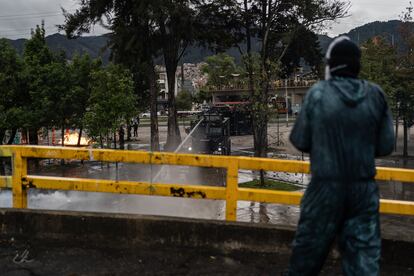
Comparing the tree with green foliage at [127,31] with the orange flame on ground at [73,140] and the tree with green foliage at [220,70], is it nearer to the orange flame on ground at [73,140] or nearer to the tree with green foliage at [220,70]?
the orange flame on ground at [73,140]

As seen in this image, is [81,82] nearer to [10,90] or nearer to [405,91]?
[10,90]

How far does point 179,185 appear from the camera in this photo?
5.39 meters


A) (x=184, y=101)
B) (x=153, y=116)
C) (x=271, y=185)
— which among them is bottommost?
(x=271, y=185)

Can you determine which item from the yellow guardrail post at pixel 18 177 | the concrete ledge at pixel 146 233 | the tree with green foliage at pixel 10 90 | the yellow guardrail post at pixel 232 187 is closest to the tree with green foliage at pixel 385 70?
the tree with green foliage at pixel 10 90

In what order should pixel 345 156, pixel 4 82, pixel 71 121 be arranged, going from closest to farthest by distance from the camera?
pixel 345 156, pixel 4 82, pixel 71 121

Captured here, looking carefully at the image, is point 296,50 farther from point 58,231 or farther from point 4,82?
point 58,231

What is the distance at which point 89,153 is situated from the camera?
5.49 metres

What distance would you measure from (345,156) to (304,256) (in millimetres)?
675

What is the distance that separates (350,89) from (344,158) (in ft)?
1.35

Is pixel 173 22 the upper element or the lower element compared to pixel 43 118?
upper

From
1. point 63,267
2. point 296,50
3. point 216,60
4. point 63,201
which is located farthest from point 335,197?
point 216,60

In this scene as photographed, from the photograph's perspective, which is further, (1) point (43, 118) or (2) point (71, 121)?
(2) point (71, 121)

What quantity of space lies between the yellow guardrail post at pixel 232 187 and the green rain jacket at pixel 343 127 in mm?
2236

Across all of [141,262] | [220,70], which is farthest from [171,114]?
[220,70]
